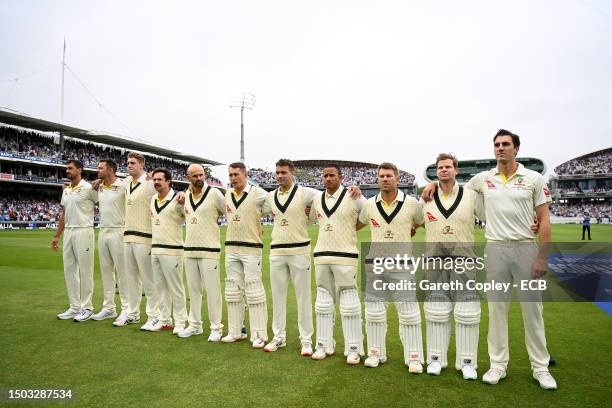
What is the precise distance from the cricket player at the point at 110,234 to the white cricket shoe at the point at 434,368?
15.2ft

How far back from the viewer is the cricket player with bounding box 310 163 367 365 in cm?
486

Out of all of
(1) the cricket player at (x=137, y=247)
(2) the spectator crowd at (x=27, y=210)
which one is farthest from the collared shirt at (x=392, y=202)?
(2) the spectator crowd at (x=27, y=210)

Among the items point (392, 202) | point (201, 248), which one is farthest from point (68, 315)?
point (392, 202)

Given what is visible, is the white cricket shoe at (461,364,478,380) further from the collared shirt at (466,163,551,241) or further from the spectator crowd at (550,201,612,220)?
the spectator crowd at (550,201,612,220)

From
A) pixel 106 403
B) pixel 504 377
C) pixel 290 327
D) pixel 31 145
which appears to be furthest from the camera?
pixel 31 145

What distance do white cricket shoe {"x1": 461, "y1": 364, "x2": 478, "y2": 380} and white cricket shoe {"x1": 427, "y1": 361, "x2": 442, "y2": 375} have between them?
9.2 inches

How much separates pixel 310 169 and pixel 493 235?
87598 millimetres

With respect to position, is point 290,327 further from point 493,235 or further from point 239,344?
point 493,235

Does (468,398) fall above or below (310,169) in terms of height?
below

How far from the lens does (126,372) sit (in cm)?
442

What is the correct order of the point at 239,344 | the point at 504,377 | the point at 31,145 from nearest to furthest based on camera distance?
the point at 504,377 < the point at 239,344 < the point at 31,145

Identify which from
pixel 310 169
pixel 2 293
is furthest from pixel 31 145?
pixel 310 169

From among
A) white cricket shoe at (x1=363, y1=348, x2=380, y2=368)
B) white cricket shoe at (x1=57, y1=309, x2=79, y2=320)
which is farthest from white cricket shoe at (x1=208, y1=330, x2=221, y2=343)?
white cricket shoe at (x1=57, y1=309, x2=79, y2=320)

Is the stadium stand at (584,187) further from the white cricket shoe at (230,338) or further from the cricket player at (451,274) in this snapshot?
the white cricket shoe at (230,338)
